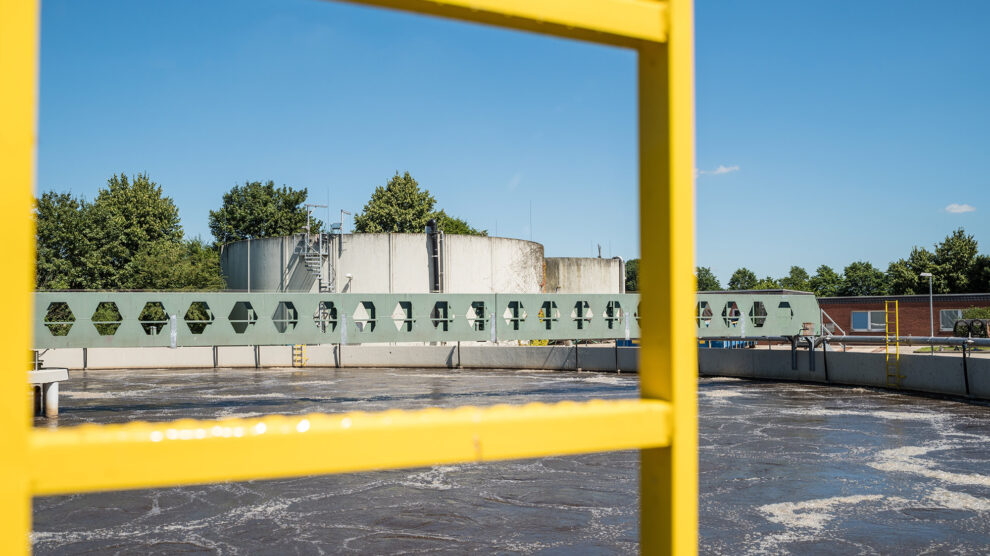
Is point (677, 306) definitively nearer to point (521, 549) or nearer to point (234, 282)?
point (521, 549)

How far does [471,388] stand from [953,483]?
16.4 meters

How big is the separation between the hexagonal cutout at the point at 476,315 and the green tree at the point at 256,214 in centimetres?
5645

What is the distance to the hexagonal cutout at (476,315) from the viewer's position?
24.1m

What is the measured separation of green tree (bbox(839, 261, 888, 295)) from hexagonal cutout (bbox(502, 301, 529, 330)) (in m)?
94.0

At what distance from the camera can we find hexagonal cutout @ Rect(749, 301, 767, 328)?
2669cm

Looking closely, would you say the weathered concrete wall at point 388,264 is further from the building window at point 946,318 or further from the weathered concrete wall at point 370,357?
the building window at point 946,318

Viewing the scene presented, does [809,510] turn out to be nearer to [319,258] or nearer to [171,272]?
[319,258]

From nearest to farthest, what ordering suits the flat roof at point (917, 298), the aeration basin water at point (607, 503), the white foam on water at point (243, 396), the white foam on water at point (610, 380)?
the aeration basin water at point (607, 503) → the white foam on water at point (243, 396) → the white foam on water at point (610, 380) → the flat roof at point (917, 298)

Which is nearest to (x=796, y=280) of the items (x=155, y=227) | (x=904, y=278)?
(x=904, y=278)

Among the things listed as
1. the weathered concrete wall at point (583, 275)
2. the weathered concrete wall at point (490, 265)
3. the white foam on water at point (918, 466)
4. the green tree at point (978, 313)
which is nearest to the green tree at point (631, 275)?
the weathered concrete wall at point (583, 275)

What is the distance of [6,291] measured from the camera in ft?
3.87

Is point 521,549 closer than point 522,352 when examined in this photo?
Yes

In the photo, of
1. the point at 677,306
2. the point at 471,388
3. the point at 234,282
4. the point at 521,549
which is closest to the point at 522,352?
the point at 471,388

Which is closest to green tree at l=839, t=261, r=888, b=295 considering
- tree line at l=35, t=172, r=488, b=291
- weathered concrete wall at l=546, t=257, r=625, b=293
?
tree line at l=35, t=172, r=488, b=291
